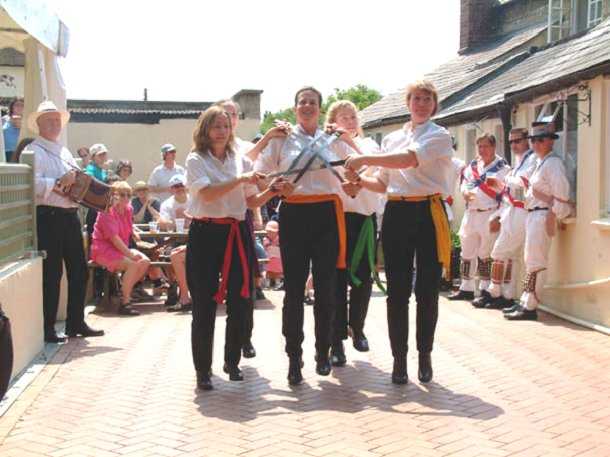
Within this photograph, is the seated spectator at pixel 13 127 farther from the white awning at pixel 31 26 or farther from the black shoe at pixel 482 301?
the black shoe at pixel 482 301

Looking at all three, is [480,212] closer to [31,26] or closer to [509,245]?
[509,245]

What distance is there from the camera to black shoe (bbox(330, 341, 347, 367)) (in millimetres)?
7418

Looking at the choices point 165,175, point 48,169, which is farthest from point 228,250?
point 165,175

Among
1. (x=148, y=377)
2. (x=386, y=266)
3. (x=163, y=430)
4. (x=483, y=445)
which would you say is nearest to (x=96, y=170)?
(x=148, y=377)

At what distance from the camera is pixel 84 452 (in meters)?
5.20

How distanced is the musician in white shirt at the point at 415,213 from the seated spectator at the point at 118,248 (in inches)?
194

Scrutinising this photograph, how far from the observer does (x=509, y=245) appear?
36.1 feet

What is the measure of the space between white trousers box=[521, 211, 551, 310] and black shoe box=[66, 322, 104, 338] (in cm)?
460

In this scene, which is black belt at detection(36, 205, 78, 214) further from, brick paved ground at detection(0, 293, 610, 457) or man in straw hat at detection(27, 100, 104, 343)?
brick paved ground at detection(0, 293, 610, 457)

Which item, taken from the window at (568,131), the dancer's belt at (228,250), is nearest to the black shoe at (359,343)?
the dancer's belt at (228,250)

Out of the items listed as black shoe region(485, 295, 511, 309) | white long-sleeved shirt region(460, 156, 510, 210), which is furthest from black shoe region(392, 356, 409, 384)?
white long-sleeved shirt region(460, 156, 510, 210)

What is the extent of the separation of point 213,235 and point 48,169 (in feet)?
8.42

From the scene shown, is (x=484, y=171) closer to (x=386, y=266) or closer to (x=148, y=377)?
(x=386, y=266)

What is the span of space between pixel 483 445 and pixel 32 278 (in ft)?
13.4
